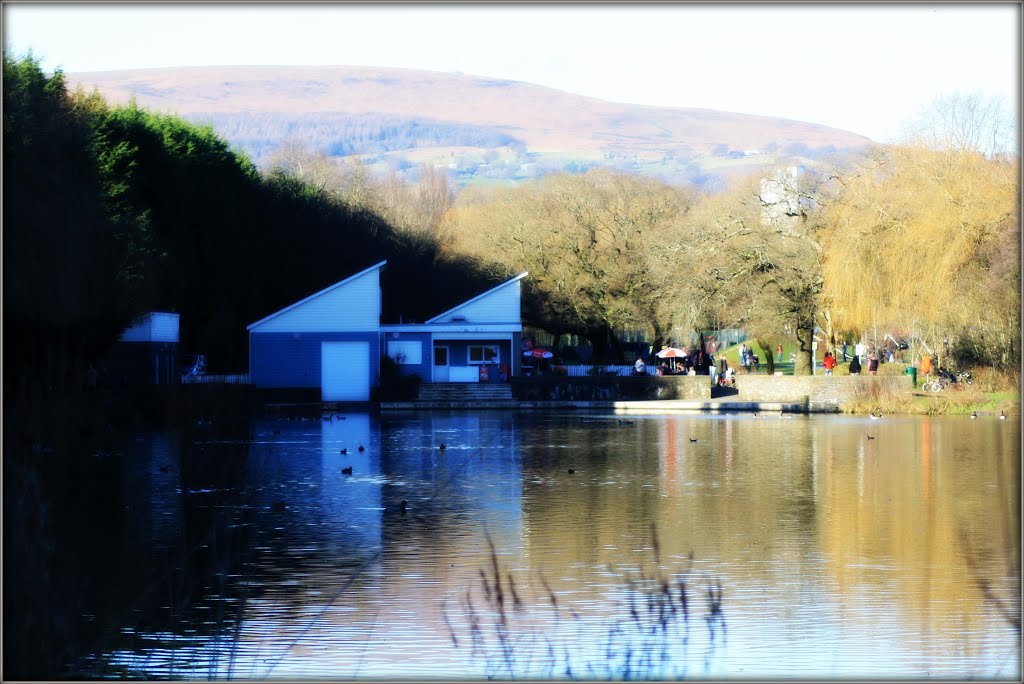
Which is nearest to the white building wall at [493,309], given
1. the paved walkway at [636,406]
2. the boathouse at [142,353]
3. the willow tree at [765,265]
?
the paved walkway at [636,406]

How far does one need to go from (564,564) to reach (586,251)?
47945 mm

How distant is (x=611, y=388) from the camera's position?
156 ft

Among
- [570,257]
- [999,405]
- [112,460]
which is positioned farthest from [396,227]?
[112,460]

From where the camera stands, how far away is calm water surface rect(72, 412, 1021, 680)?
9.73 metres

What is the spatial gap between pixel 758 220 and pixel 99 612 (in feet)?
128

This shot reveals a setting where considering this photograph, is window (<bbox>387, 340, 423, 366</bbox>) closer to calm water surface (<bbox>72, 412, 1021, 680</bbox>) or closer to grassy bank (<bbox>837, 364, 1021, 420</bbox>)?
grassy bank (<bbox>837, 364, 1021, 420</bbox>)

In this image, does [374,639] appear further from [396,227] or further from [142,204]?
[396,227]

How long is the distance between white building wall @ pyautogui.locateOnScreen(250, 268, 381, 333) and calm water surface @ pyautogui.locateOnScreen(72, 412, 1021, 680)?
2099 centimetres

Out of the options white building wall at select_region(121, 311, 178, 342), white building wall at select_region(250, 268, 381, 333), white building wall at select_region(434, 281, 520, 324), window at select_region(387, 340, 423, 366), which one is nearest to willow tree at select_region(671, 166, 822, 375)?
white building wall at select_region(434, 281, 520, 324)

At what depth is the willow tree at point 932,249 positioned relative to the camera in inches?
1566

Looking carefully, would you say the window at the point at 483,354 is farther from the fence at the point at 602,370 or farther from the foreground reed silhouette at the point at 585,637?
the foreground reed silhouette at the point at 585,637

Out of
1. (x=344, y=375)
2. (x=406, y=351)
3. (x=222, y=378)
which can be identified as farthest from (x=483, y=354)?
(x=222, y=378)

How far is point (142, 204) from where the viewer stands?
51219mm

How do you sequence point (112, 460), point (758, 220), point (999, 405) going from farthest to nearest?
point (758, 220), point (999, 405), point (112, 460)
